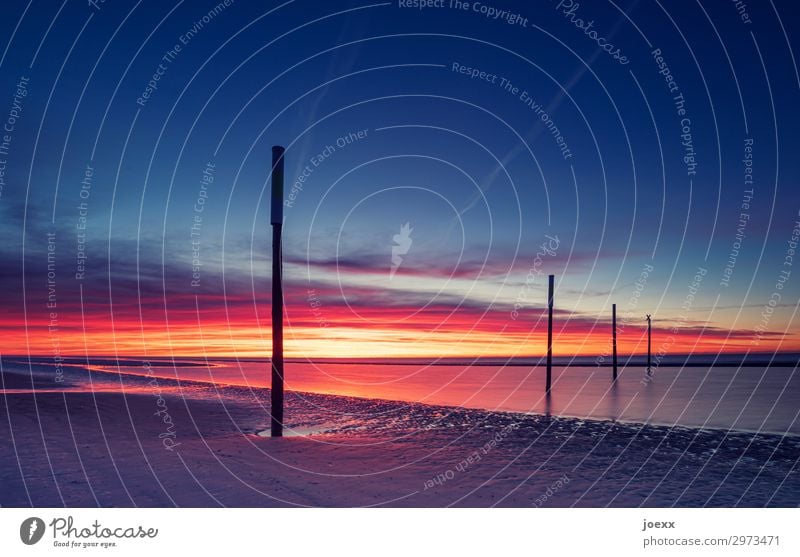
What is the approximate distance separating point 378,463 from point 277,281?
4854mm

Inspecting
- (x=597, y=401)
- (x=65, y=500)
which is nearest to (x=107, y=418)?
(x=65, y=500)

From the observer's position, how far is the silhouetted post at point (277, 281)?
43.7 ft

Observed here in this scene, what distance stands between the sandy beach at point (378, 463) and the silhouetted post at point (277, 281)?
1.29 m

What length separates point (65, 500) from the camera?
8102 mm

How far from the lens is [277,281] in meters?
13.6

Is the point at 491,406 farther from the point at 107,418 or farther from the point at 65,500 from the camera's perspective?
the point at 65,500
